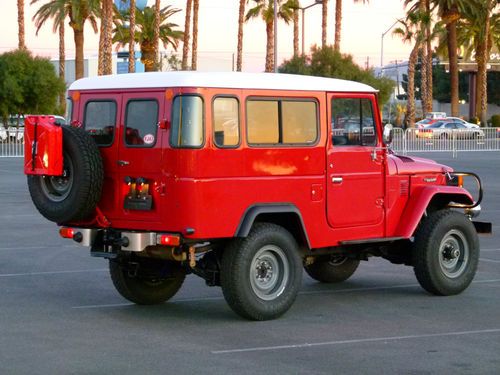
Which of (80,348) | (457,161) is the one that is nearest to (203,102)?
(80,348)

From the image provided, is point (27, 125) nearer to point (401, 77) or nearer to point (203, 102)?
point (203, 102)

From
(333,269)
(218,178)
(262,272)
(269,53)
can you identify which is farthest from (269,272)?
(269,53)

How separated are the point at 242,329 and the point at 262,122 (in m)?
2.00

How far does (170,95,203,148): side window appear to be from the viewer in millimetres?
10414

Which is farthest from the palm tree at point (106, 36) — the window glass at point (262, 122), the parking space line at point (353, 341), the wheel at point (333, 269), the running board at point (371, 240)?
the parking space line at point (353, 341)

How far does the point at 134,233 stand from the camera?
10.7m

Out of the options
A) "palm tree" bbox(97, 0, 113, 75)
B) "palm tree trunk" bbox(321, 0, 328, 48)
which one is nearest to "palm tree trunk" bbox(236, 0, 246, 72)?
"palm tree trunk" bbox(321, 0, 328, 48)

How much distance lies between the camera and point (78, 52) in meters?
71.6

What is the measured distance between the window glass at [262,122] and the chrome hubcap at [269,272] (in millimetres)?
1039

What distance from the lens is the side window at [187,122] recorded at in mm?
10414

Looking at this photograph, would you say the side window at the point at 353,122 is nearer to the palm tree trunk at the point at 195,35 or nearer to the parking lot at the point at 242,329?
the parking lot at the point at 242,329

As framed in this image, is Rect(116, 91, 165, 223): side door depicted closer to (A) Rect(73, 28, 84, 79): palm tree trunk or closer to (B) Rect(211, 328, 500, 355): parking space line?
(B) Rect(211, 328, 500, 355): parking space line

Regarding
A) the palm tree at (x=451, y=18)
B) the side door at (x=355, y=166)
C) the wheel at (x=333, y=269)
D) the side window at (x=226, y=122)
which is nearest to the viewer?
the side window at (x=226, y=122)

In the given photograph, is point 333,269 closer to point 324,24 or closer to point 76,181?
point 76,181
